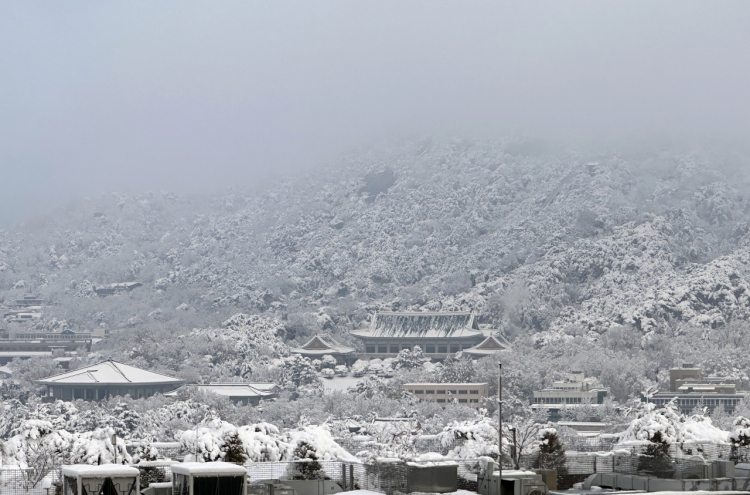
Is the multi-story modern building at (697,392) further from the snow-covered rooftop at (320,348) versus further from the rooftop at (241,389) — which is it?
the snow-covered rooftop at (320,348)

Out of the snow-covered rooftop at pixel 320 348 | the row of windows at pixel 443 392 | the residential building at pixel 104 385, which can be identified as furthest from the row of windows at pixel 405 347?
the row of windows at pixel 443 392

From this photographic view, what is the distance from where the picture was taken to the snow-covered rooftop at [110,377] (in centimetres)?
13925

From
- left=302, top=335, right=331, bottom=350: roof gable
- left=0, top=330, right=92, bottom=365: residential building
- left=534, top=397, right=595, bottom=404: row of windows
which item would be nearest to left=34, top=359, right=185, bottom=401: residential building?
left=302, top=335, right=331, bottom=350: roof gable

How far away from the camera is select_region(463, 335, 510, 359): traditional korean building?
541 ft

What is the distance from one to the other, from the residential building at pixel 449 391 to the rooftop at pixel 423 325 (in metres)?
37.7

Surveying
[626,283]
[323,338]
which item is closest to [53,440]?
[323,338]

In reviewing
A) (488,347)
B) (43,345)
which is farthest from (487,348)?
(43,345)

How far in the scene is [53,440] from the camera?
179 feet

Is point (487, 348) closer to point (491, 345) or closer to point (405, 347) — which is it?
point (491, 345)

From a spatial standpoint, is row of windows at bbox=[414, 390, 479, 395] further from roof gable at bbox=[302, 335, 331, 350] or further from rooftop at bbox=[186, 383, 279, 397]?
roof gable at bbox=[302, 335, 331, 350]

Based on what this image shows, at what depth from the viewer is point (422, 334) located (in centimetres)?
17462

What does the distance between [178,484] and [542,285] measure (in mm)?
176230

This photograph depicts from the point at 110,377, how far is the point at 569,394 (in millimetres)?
40033

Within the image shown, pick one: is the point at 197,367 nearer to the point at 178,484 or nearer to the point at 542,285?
the point at 542,285
